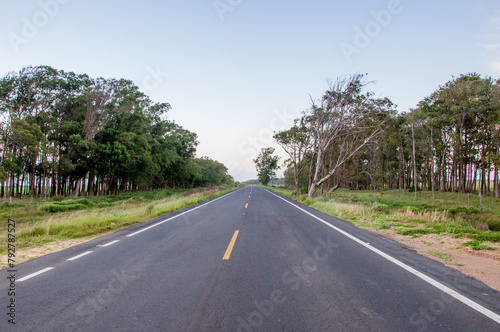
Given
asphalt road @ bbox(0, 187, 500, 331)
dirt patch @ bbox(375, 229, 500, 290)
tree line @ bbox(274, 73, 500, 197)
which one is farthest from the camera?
tree line @ bbox(274, 73, 500, 197)

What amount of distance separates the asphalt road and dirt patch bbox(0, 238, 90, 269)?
422 millimetres

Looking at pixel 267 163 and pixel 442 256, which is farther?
pixel 267 163

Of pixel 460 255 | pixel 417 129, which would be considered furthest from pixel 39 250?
pixel 417 129

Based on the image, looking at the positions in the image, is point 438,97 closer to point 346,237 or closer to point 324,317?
point 346,237

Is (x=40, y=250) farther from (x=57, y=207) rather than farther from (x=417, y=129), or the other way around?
(x=417, y=129)

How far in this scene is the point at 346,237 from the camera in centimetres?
756

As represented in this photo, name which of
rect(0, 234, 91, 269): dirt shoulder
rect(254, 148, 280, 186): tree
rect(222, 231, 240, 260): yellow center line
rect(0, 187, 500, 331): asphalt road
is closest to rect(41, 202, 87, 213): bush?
rect(0, 234, 91, 269): dirt shoulder

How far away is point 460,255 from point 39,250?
974cm

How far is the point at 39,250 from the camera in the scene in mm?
6258

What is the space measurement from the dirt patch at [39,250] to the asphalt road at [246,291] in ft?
1.38

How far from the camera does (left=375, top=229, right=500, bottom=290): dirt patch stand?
4.40m

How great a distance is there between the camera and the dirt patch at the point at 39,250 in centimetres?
544

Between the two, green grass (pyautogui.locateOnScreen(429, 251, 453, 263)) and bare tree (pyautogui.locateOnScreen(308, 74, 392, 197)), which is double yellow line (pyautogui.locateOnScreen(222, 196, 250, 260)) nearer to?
green grass (pyautogui.locateOnScreen(429, 251, 453, 263))

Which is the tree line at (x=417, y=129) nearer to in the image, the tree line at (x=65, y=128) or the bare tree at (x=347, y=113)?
the bare tree at (x=347, y=113)
